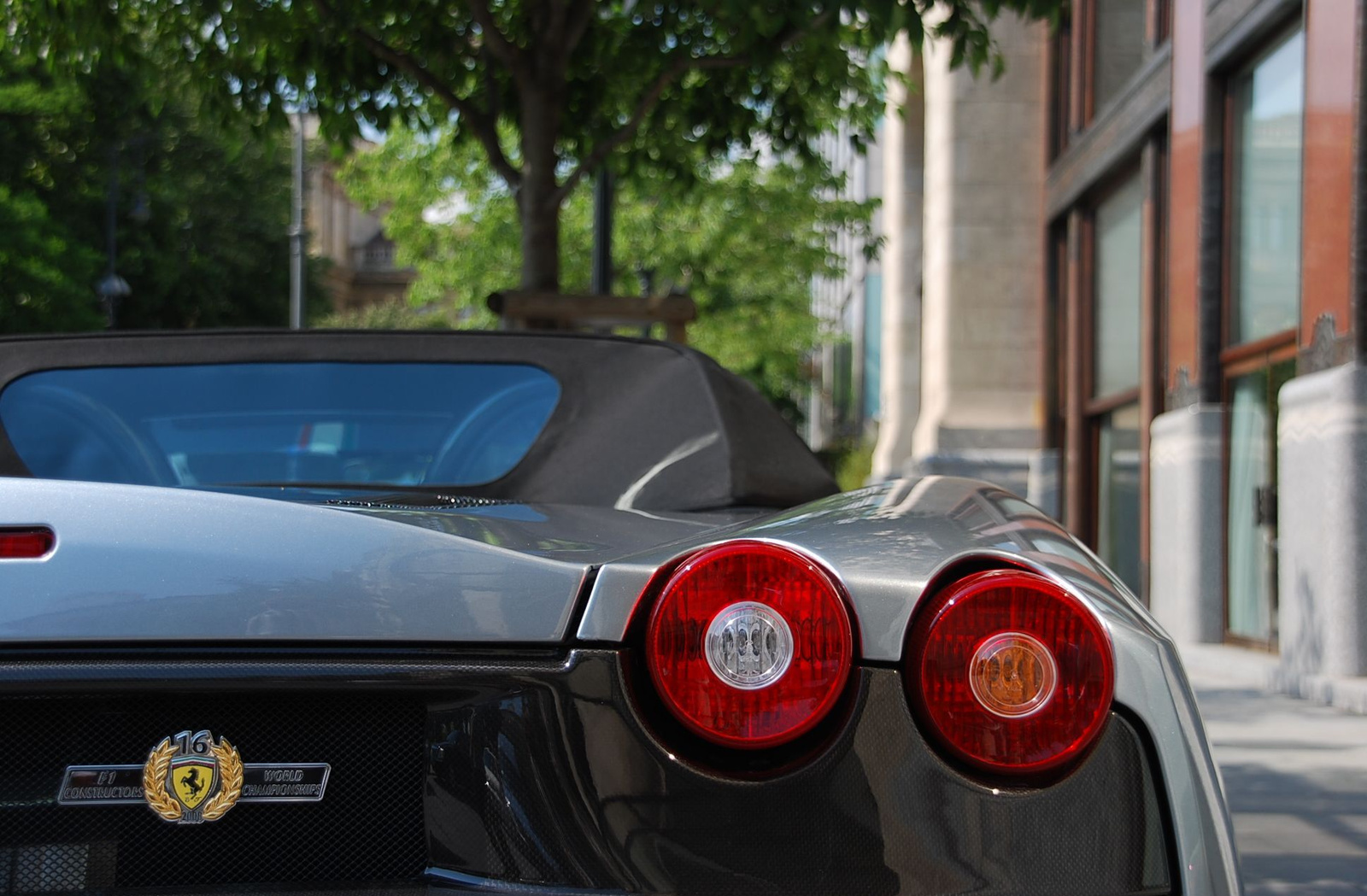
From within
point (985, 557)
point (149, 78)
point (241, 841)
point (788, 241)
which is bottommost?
point (241, 841)

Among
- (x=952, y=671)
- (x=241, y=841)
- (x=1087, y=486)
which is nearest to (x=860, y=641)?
(x=952, y=671)

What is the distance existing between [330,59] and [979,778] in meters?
8.28

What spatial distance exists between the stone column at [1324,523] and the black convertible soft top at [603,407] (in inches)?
234

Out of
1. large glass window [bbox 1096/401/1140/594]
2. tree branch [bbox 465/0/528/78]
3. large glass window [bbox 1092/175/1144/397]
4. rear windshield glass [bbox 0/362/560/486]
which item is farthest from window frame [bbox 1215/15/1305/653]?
rear windshield glass [bbox 0/362/560/486]

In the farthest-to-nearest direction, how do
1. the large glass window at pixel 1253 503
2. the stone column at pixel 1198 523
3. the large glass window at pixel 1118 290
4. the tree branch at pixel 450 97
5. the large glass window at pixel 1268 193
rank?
the large glass window at pixel 1118 290 → the stone column at pixel 1198 523 → the large glass window at pixel 1253 503 → the large glass window at pixel 1268 193 → the tree branch at pixel 450 97

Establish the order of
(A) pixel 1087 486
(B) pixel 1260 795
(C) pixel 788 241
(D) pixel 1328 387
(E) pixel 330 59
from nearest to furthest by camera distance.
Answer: (B) pixel 1260 795 → (D) pixel 1328 387 → (E) pixel 330 59 → (A) pixel 1087 486 → (C) pixel 788 241

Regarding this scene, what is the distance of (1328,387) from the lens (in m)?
8.12

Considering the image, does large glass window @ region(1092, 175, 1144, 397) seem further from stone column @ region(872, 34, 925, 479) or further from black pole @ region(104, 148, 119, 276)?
black pole @ region(104, 148, 119, 276)

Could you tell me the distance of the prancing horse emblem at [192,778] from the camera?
1.43 meters

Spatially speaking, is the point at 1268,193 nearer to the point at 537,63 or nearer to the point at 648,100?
the point at 648,100

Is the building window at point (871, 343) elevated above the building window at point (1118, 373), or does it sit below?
above

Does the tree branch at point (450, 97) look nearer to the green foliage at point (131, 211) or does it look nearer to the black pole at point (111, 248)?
the green foliage at point (131, 211)

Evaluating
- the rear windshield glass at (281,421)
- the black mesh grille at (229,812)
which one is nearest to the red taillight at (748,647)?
the black mesh grille at (229,812)

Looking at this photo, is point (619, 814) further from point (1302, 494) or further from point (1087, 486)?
point (1087, 486)
